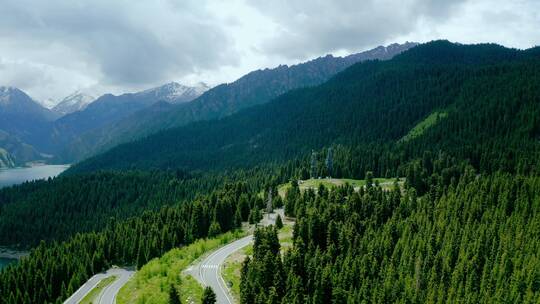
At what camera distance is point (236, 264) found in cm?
8225

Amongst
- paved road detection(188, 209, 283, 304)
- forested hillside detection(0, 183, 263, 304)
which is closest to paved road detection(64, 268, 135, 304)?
forested hillside detection(0, 183, 263, 304)

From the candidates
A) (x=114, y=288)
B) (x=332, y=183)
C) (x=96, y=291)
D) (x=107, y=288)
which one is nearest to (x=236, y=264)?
(x=114, y=288)

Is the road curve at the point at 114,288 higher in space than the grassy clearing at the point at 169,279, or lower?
lower

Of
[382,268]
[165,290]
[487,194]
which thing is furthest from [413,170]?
[165,290]

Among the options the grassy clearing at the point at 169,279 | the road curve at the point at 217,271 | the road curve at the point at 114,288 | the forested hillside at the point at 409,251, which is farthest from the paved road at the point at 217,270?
the road curve at the point at 114,288

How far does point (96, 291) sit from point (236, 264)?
31230 mm

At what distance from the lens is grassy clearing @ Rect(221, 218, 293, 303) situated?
7194 centimetres

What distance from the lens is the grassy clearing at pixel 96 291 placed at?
84.2 metres

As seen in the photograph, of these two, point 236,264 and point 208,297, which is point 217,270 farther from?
point 208,297

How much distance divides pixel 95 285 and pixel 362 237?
59069mm

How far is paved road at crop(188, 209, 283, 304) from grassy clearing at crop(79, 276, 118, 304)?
67.4ft

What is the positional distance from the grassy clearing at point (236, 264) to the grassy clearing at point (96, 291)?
82.5ft

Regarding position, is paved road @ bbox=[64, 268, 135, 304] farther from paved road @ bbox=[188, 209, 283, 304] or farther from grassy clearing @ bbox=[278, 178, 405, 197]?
grassy clearing @ bbox=[278, 178, 405, 197]

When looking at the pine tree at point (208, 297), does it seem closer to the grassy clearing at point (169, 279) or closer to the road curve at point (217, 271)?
the road curve at point (217, 271)
